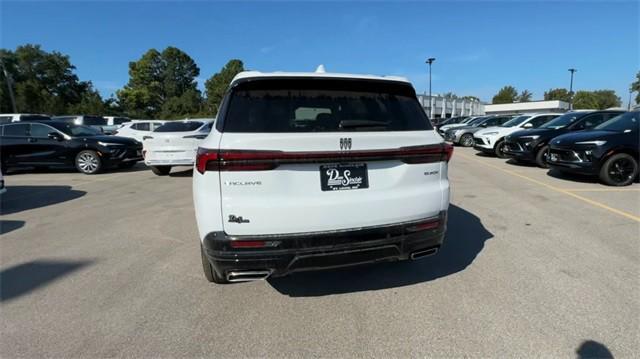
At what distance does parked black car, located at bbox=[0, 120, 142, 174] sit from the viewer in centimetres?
1034

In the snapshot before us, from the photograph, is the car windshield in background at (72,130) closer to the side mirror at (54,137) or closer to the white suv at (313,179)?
the side mirror at (54,137)

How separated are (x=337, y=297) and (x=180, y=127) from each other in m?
8.56

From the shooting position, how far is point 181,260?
388 centimetres

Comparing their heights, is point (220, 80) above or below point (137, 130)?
above

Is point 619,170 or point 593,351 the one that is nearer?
point 593,351

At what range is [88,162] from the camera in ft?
34.2

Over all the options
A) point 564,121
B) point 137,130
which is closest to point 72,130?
point 137,130

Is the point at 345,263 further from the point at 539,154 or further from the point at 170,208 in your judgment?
the point at 539,154

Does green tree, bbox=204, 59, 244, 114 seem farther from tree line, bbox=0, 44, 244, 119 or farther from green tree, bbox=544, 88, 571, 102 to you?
green tree, bbox=544, 88, 571, 102

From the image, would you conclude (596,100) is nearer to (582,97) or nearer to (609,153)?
(582,97)

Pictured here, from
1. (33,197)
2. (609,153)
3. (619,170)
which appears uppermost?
(609,153)

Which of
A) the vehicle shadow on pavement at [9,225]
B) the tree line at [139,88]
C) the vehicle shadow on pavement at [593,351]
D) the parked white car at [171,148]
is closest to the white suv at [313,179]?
the vehicle shadow on pavement at [593,351]

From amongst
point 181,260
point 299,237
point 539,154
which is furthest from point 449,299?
point 539,154

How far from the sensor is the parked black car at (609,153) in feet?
24.8
